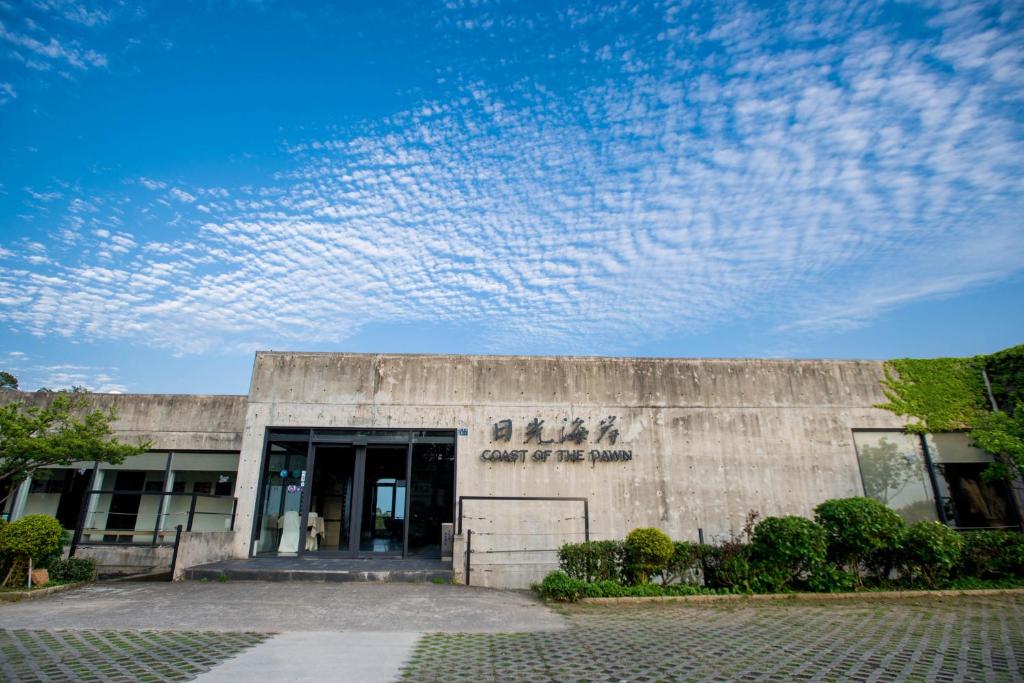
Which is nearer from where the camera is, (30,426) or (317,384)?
(30,426)

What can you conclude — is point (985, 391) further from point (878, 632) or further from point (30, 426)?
point (30, 426)

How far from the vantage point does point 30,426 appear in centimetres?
1009

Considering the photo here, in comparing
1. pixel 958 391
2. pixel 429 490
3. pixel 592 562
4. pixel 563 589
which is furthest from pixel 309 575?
pixel 958 391

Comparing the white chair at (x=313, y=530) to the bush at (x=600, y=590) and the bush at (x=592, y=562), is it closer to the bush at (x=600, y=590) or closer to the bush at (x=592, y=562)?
the bush at (x=600, y=590)

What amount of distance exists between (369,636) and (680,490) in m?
8.35

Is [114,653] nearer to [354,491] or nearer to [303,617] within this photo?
[303,617]

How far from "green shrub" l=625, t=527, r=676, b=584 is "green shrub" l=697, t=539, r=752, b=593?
2.47ft

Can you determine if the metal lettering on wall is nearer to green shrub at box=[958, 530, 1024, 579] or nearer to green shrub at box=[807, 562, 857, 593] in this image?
green shrub at box=[807, 562, 857, 593]

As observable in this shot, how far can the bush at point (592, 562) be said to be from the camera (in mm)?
9305

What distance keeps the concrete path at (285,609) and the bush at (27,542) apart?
0.87 meters

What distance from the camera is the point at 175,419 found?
49.3 ft

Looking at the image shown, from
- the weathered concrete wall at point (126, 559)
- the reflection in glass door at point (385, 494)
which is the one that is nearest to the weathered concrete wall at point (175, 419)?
the weathered concrete wall at point (126, 559)

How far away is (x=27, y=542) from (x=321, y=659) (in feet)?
23.7

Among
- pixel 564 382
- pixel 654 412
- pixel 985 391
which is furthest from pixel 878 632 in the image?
pixel 985 391
